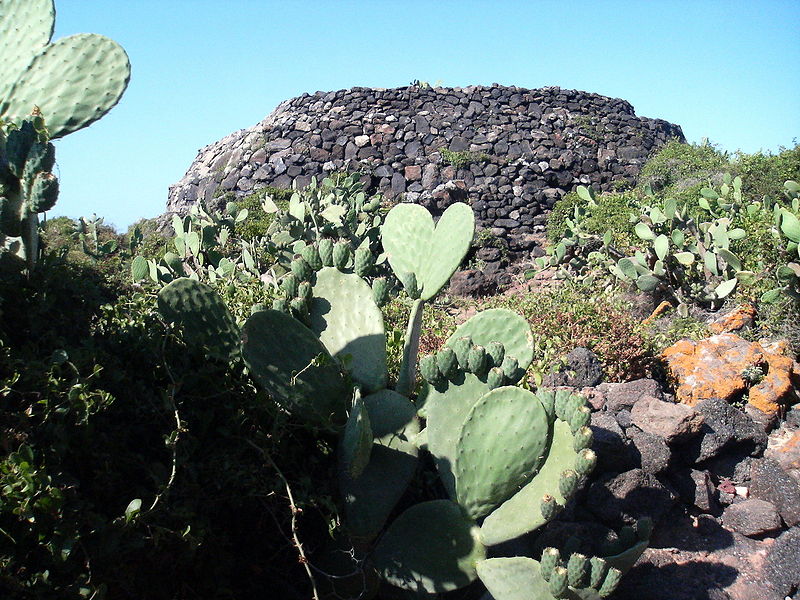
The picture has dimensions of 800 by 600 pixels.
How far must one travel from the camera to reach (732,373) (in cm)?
475

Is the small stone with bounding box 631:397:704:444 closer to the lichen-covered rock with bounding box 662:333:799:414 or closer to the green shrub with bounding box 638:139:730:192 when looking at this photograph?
the lichen-covered rock with bounding box 662:333:799:414

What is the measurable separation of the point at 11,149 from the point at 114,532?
127 centimetres

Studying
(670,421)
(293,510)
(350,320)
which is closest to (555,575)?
(293,510)

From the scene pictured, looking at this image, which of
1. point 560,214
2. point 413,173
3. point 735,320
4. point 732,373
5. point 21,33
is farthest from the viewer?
point 413,173

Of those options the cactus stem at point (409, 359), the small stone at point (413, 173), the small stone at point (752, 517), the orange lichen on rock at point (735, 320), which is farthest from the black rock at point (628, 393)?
the small stone at point (413, 173)

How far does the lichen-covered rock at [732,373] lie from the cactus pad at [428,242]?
2.22 m

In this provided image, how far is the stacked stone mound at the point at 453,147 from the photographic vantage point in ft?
53.7

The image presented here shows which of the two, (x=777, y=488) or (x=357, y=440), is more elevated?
(x=357, y=440)

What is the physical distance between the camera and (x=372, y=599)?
283cm

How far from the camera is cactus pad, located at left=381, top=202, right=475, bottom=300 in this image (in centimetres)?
305

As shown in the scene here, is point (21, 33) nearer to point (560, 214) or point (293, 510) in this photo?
point (293, 510)

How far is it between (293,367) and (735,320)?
419 cm

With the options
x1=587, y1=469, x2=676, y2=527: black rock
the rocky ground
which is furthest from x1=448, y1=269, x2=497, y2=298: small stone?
x1=587, y1=469, x2=676, y2=527: black rock

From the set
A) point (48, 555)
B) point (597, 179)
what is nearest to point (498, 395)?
point (48, 555)
